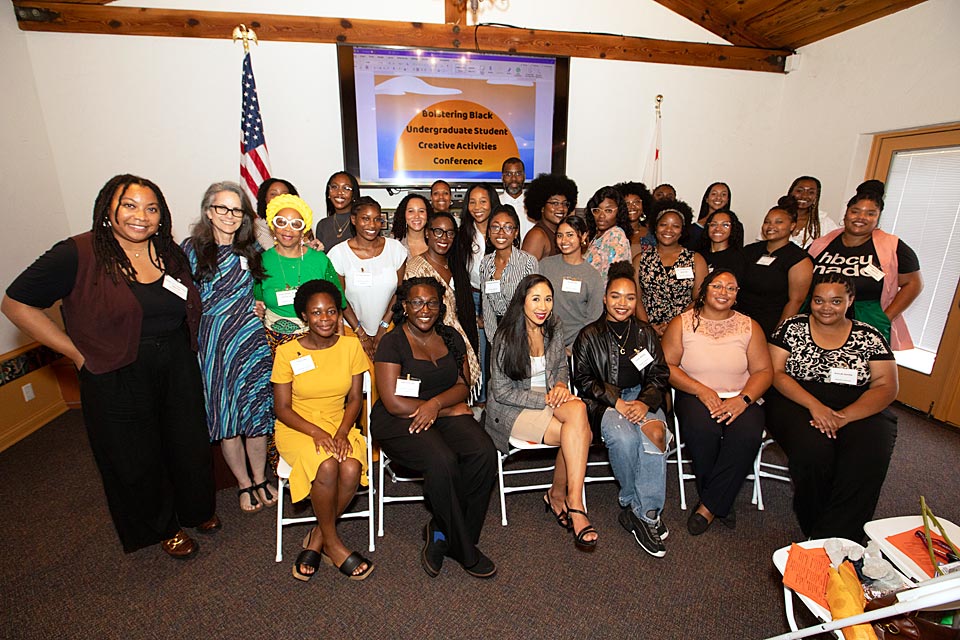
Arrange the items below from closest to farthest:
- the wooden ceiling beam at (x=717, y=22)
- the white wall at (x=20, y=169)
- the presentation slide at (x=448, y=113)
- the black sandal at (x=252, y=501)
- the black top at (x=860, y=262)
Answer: the black sandal at (x=252, y=501) → the black top at (x=860, y=262) → the white wall at (x=20, y=169) → the presentation slide at (x=448, y=113) → the wooden ceiling beam at (x=717, y=22)

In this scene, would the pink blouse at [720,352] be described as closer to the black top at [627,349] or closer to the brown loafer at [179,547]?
the black top at [627,349]

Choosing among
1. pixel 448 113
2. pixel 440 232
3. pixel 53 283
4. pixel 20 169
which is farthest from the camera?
pixel 448 113

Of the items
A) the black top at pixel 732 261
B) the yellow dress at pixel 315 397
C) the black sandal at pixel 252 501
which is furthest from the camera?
the black top at pixel 732 261

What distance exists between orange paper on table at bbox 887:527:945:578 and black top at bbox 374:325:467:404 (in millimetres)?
2046

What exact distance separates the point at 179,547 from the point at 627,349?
2.75m

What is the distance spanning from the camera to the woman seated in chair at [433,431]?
2355mm

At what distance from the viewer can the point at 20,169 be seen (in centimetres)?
388

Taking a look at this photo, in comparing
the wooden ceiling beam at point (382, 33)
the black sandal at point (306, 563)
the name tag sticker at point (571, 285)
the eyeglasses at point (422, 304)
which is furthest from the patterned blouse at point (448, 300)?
the wooden ceiling beam at point (382, 33)

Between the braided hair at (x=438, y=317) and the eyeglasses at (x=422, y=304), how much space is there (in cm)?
4

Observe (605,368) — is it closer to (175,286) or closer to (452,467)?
(452,467)

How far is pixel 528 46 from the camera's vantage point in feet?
15.7

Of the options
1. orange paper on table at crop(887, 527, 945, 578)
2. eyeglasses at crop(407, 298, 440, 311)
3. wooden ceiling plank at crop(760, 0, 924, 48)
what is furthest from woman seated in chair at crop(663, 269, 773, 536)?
wooden ceiling plank at crop(760, 0, 924, 48)

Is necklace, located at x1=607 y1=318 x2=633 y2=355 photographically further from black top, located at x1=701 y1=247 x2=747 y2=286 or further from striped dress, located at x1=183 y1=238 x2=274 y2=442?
striped dress, located at x1=183 y1=238 x2=274 y2=442

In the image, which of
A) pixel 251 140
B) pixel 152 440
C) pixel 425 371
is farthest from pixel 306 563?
pixel 251 140
